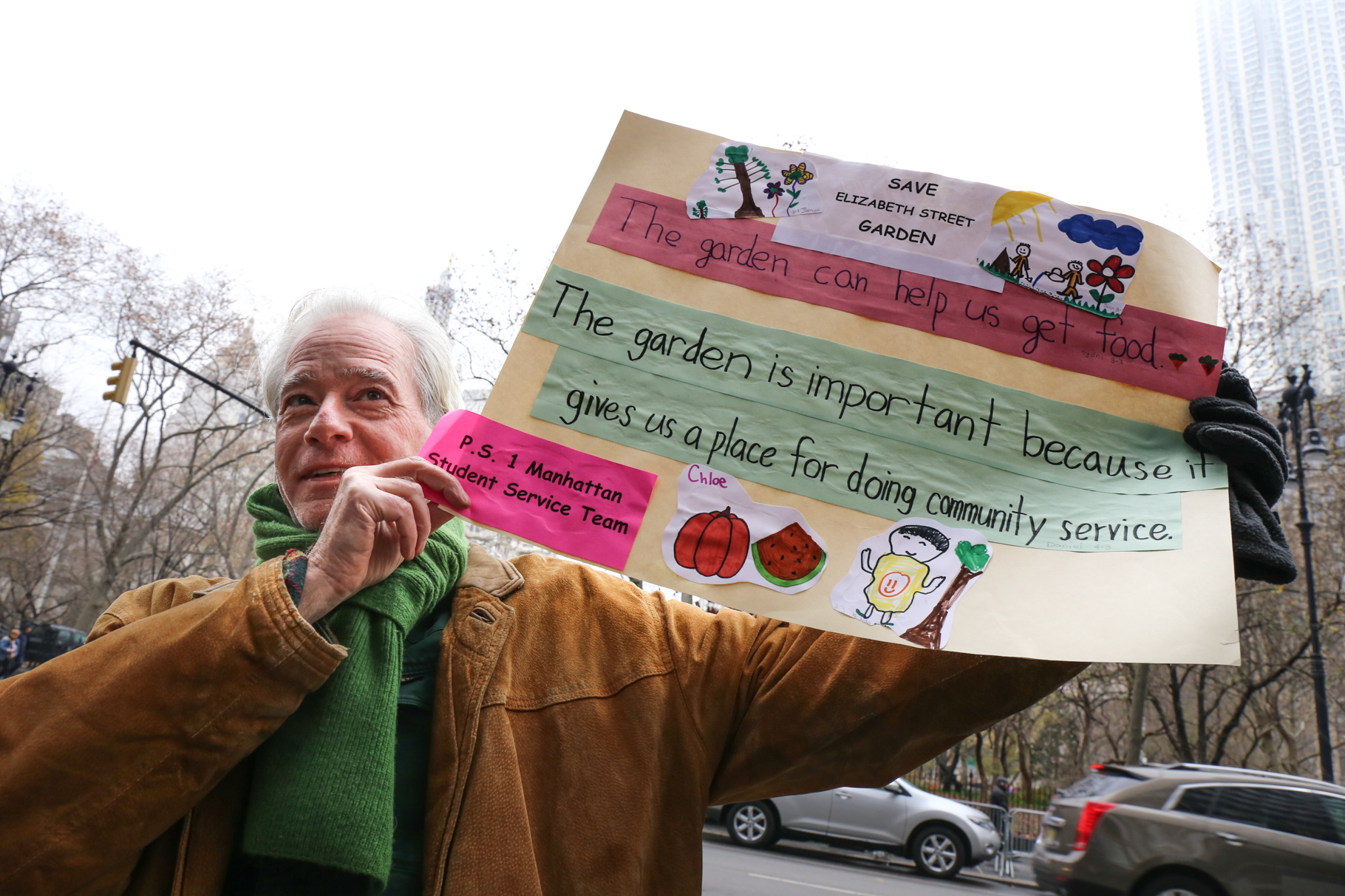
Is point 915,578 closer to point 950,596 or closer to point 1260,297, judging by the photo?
point 950,596

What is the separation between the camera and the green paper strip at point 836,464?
1.28m

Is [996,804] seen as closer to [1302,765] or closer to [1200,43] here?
[1302,765]

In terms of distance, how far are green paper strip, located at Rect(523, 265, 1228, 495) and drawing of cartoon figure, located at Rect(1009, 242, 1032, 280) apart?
0.22 metres

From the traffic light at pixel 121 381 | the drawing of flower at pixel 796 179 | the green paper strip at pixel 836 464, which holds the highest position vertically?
the traffic light at pixel 121 381

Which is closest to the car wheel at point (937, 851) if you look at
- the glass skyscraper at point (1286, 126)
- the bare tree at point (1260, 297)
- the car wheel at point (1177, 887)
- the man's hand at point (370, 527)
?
the car wheel at point (1177, 887)

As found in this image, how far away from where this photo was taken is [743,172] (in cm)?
153

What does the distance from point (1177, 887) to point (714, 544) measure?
6635 mm

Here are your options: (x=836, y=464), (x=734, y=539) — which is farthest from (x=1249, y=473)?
(x=734, y=539)

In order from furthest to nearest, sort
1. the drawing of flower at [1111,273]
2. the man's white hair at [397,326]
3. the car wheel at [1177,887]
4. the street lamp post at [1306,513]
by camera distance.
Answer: the street lamp post at [1306,513] → the car wheel at [1177,887] → the man's white hair at [397,326] → the drawing of flower at [1111,273]

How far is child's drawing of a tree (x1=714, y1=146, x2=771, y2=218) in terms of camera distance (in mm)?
1508

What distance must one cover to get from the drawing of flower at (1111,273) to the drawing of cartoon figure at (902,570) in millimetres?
548

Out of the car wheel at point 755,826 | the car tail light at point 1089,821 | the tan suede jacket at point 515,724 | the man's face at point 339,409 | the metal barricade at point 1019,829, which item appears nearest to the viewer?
the tan suede jacket at point 515,724

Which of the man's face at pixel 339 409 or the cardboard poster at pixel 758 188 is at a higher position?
the cardboard poster at pixel 758 188

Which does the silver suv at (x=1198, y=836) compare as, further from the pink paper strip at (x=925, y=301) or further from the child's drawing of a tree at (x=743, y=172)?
the child's drawing of a tree at (x=743, y=172)
